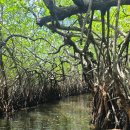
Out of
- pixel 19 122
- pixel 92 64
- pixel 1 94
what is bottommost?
pixel 19 122

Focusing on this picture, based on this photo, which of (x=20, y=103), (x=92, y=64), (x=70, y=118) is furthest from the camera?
(x=20, y=103)

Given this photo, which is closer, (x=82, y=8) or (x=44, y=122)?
(x=82, y=8)

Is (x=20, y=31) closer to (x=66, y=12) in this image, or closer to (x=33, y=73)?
(x=33, y=73)

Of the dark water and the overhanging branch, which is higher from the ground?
the overhanging branch

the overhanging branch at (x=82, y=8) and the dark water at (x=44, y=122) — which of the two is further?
the dark water at (x=44, y=122)

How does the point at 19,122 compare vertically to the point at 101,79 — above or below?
below

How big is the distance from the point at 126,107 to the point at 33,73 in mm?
7505

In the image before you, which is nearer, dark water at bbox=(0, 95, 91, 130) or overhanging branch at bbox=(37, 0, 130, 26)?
overhanging branch at bbox=(37, 0, 130, 26)

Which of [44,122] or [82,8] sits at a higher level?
[82,8]

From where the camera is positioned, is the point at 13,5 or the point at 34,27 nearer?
the point at 13,5

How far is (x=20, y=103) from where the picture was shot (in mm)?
12133

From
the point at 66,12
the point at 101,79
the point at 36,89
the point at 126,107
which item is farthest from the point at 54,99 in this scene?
the point at 66,12

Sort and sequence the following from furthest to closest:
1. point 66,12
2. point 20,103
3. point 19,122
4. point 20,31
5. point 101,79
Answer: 1. point 20,31
2. point 20,103
3. point 19,122
4. point 101,79
5. point 66,12

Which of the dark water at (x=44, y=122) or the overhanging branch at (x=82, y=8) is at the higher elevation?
the overhanging branch at (x=82, y=8)
